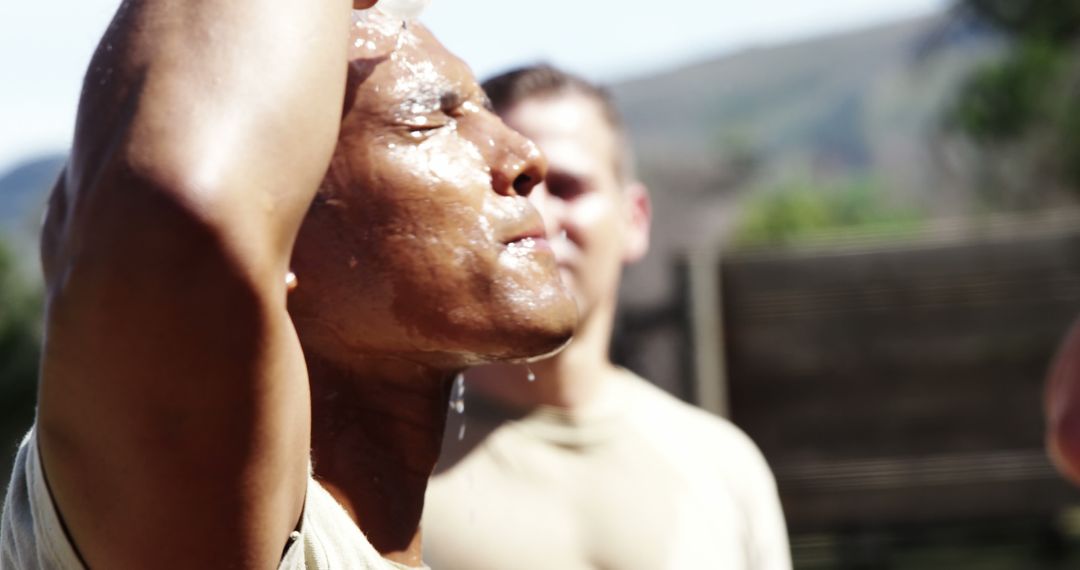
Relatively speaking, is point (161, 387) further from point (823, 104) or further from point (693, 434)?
point (823, 104)

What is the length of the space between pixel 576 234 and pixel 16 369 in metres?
5.79

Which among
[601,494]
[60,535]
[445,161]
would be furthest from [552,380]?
[60,535]

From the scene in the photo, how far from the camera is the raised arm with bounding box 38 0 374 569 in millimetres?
998

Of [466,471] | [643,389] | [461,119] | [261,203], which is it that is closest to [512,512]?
[466,471]

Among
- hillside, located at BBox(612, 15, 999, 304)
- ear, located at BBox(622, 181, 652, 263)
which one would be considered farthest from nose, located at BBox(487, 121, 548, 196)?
hillside, located at BBox(612, 15, 999, 304)

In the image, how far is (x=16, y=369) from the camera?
7.95 meters

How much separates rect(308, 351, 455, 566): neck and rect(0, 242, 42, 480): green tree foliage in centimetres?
638

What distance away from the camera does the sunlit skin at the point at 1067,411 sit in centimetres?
207

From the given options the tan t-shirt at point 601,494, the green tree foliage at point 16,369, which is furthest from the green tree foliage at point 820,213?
the tan t-shirt at point 601,494

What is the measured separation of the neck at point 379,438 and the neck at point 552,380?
1128mm

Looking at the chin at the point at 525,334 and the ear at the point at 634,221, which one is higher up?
the chin at the point at 525,334

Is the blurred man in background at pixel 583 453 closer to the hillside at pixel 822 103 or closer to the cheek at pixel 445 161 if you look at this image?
the cheek at pixel 445 161

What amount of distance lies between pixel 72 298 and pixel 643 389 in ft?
6.72

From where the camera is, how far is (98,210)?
1011 mm
